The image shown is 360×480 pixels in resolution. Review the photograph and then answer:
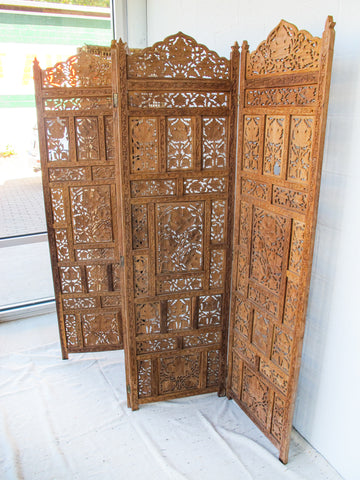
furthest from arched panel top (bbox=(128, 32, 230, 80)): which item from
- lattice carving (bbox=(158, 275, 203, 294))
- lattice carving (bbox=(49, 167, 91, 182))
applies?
lattice carving (bbox=(158, 275, 203, 294))

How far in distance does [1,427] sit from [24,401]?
0.75 ft

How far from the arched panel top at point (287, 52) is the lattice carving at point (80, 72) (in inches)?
37.3

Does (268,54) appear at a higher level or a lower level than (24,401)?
higher

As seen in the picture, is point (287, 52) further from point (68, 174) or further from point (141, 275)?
point (68, 174)

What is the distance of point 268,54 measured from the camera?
173 cm

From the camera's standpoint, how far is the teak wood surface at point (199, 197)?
5.56 ft

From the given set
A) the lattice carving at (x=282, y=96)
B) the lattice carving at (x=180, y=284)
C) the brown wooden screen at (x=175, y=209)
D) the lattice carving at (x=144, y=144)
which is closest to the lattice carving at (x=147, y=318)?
the brown wooden screen at (x=175, y=209)

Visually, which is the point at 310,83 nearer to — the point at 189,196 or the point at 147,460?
the point at 189,196

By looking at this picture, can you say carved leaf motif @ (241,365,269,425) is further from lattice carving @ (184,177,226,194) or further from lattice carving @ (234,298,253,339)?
lattice carving @ (184,177,226,194)

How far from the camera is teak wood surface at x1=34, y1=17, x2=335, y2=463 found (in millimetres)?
1695

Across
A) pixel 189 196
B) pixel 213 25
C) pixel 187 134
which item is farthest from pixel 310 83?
pixel 213 25

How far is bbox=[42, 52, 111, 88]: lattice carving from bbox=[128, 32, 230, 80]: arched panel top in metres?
0.58

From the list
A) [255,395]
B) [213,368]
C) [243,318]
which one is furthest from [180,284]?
[255,395]

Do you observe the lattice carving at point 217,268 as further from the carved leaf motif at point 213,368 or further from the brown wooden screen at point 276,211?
the carved leaf motif at point 213,368
